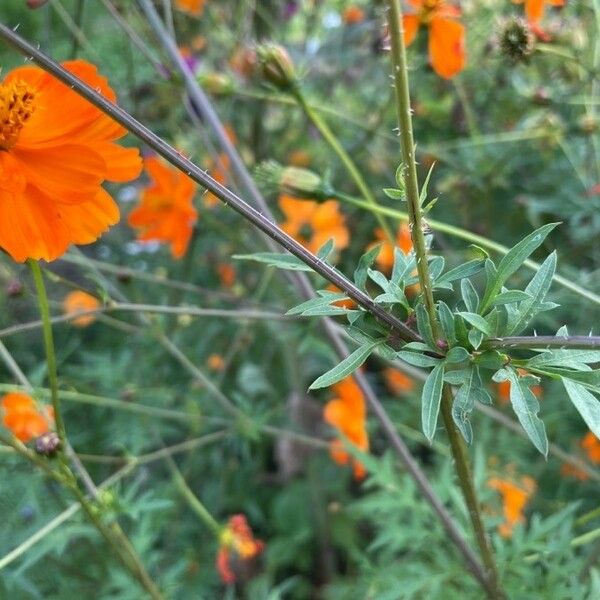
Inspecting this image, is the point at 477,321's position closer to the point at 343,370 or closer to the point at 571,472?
Result: the point at 343,370

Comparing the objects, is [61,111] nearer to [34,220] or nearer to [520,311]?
[34,220]

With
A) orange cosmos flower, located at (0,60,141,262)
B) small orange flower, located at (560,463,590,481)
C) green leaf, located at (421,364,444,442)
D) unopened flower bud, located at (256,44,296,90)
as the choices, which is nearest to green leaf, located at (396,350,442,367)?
green leaf, located at (421,364,444,442)

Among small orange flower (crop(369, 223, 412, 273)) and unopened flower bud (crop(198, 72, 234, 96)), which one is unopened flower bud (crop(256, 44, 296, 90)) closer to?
unopened flower bud (crop(198, 72, 234, 96))

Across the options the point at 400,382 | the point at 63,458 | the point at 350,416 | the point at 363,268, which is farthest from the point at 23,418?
the point at 400,382

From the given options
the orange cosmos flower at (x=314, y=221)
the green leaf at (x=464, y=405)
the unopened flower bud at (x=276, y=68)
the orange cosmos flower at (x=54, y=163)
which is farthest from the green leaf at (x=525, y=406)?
the orange cosmos flower at (x=314, y=221)

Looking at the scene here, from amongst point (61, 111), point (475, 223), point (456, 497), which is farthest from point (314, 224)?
point (61, 111)

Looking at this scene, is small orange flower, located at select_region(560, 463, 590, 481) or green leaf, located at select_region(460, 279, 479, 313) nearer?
green leaf, located at select_region(460, 279, 479, 313)
